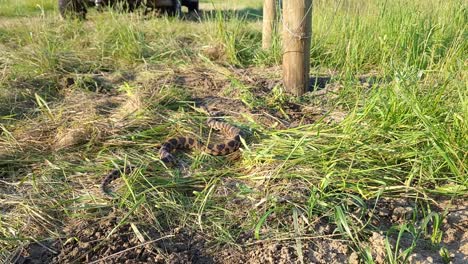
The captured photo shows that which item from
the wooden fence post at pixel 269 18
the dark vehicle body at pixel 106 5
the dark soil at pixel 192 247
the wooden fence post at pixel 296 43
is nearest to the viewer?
the dark soil at pixel 192 247

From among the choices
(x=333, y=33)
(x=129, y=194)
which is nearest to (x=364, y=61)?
(x=333, y=33)

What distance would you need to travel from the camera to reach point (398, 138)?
9.60 feet

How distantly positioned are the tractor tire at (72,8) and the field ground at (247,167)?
3.03 meters

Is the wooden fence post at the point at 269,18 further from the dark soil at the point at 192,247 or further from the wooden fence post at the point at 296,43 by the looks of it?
the dark soil at the point at 192,247

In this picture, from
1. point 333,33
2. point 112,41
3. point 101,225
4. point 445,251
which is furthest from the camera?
point 112,41

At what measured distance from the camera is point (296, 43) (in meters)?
4.25

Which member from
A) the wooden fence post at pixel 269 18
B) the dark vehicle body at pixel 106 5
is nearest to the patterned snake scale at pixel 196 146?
the wooden fence post at pixel 269 18

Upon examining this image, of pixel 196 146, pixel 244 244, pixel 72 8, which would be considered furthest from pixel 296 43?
pixel 72 8

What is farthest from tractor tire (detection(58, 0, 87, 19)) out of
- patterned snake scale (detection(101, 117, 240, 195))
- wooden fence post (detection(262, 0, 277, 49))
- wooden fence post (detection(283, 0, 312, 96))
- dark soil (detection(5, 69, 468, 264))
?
dark soil (detection(5, 69, 468, 264))

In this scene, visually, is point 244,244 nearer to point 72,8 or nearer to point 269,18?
point 269,18

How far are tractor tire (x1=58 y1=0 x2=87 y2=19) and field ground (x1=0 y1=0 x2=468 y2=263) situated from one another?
3.03m

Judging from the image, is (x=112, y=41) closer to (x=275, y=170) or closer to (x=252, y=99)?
(x=252, y=99)

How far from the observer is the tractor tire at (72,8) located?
25.3 feet

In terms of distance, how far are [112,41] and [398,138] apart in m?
4.61
